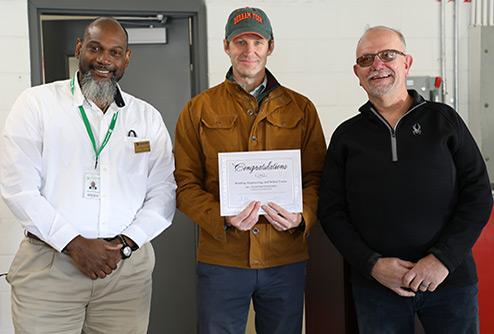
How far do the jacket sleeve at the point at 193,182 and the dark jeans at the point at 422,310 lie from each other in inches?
24.1

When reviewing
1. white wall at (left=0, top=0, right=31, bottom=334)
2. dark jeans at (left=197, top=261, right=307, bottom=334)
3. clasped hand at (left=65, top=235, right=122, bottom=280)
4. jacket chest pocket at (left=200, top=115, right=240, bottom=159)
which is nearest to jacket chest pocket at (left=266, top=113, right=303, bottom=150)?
jacket chest pocket at (left=200, top=115, right=240, bottom=159)

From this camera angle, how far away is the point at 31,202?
191 centimetres

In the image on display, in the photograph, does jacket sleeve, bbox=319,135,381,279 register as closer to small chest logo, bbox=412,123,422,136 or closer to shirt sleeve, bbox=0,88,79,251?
small chest logo, bbox=412,123,422,136

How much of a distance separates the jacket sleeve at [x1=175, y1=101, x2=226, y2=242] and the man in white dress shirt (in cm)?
9

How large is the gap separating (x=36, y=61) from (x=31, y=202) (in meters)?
1.58

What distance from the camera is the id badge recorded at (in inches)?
79.3

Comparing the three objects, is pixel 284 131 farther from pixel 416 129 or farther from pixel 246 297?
pixel 246 297

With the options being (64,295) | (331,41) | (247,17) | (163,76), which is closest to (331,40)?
(331,41)

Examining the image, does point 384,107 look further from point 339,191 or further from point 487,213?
point 487,213

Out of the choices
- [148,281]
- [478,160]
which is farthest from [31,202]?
[478,160]

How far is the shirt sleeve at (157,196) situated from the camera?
2.07m

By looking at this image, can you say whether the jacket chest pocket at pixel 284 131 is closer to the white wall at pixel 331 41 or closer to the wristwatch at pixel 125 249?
the wristwatch at pixel 125 249

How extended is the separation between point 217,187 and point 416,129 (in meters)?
0.81

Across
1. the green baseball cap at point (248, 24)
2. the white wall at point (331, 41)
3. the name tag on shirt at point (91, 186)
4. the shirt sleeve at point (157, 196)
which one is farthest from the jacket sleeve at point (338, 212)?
the white wall at point (331, 41)
